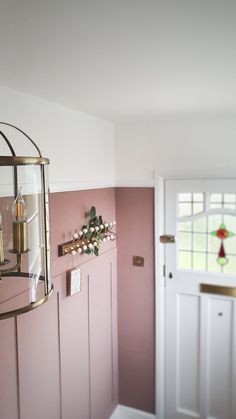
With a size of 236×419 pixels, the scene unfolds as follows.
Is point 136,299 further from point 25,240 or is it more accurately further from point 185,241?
point 25,240

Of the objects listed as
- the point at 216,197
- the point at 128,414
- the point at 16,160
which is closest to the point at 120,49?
the point at 16,160

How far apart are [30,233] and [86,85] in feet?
3.17

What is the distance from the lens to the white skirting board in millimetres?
2934

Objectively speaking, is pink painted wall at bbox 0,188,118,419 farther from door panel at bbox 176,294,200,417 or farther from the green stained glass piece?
the green stained glass piece

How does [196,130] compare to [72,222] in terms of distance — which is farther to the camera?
[196,130]

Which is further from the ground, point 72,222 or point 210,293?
point 72,222

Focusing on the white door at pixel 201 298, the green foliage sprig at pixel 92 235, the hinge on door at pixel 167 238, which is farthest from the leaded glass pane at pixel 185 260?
the green foliage sprig at pixel 92 235

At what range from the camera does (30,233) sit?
89 centimetres

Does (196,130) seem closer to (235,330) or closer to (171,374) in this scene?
(235,330)

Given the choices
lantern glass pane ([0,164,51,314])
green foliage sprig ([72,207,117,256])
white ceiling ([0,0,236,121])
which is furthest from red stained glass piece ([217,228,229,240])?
lantern glass pane ([0,164,51,314])

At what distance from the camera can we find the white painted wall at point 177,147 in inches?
98.9

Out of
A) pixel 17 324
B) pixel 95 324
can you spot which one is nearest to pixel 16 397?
pixel 17 324

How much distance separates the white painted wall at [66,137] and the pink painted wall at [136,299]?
0.98ft

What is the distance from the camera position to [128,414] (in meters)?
2.98
